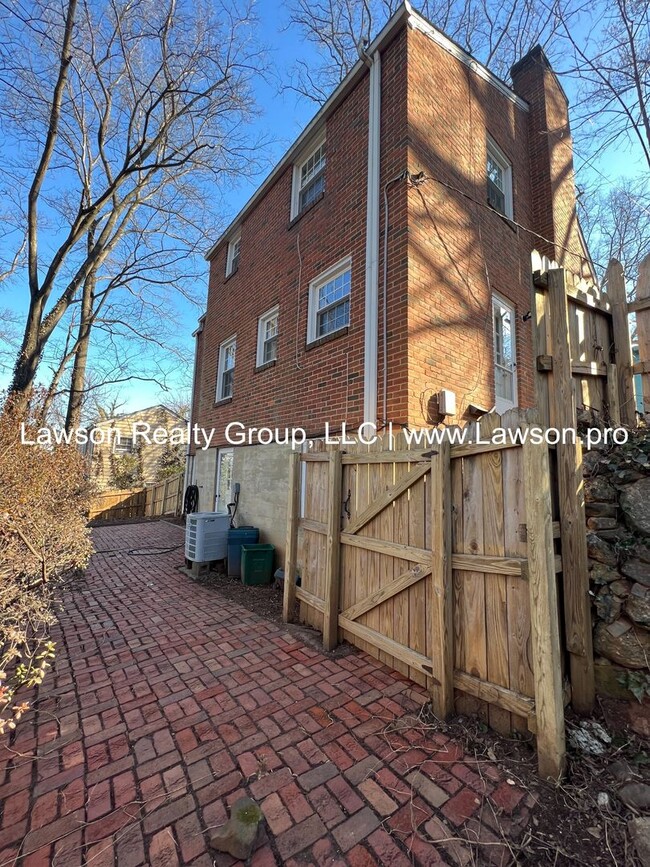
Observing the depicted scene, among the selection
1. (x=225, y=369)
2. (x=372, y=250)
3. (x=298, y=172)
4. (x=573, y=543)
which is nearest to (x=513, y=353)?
(x=372, y=250)

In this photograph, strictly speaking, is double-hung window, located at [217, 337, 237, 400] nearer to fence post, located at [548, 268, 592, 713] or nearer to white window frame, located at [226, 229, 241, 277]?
white window frame, located at [226, 229, 241, 277]

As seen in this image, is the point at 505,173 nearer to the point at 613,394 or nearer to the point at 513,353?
the point at 513,353

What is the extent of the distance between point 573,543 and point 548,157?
9.34m

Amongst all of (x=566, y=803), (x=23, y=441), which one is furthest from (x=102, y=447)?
(x=566, y=803)

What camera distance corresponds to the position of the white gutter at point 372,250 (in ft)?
17.0

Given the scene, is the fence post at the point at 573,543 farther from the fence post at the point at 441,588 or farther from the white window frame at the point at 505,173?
the white window frame at the point at 505,173

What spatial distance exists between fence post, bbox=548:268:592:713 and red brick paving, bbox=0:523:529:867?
0.89 meters

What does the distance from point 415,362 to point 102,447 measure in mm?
22831

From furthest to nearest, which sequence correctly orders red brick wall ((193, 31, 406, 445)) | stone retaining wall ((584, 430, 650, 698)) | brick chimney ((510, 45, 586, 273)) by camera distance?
brick chimney ((510, 45, 586, 273)) → red brick wall ((193, 31, 406, 445)) → stone retaining wall ((584, 430, 650, 698))

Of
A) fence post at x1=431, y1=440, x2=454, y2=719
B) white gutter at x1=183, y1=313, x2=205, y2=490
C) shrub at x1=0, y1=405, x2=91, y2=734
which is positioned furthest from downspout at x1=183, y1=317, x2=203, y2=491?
fence post at x1=431, y1=440, x2=454, y2=719

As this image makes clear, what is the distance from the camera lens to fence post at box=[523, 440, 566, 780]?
2.18 m

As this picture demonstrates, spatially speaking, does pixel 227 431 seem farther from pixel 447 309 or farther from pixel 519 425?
pixel 519 425

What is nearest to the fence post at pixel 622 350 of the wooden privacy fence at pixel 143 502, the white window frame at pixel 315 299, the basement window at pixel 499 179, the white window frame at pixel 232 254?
the white window frame at pixel 315 299

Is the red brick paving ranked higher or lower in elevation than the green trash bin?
lower
